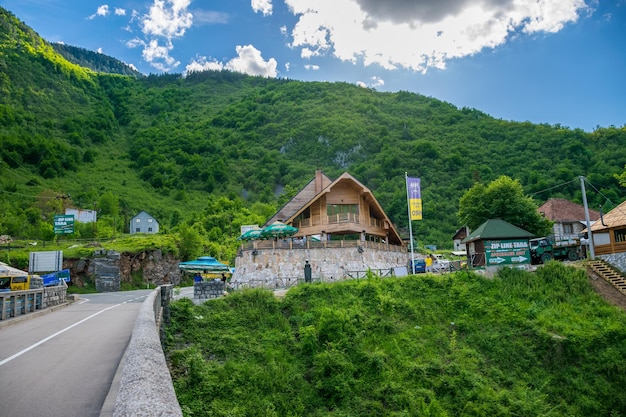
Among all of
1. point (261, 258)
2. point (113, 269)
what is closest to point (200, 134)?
point (113, 269)

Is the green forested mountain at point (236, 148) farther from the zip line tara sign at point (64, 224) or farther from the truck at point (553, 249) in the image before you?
the truck at point (553, 249)

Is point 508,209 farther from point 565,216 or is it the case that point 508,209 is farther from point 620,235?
point 565,216

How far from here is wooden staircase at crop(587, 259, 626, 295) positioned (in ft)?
87.4

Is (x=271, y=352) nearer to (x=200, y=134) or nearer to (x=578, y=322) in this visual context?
(x=578, y=322)

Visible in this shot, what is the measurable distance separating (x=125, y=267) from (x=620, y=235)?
1720 inches

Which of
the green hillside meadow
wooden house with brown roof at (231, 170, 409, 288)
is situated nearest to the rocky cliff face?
wooden house with brown roof at (231, 170, 409, 288)

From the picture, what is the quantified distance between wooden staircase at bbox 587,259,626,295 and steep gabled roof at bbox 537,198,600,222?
96.9 ft

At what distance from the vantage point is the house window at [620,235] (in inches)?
1112

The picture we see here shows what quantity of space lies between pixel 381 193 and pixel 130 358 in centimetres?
7928

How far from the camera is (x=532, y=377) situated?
2019 cm

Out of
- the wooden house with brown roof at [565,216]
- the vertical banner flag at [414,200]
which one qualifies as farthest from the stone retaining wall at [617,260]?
the wooden house with brown roof at [565,216]

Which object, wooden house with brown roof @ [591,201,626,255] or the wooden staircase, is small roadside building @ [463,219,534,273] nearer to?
the wooden staircase

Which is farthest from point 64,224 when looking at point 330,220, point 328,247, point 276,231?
point 328,247

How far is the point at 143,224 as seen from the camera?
7688cm
